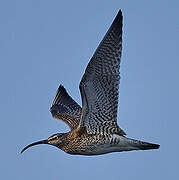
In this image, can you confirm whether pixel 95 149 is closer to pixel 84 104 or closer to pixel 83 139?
pixel 83 139

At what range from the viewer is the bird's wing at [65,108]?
64.0 ft

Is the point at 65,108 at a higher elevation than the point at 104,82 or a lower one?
higher

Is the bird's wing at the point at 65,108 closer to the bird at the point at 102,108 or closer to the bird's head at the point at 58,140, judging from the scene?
the bird's head at the point at 58,140

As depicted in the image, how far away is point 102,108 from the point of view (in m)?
15.3

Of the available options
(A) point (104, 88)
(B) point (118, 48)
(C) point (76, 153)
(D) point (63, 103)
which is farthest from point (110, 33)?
(D) point (63, 103)

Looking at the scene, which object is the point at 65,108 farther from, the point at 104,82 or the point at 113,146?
the point at 104,82

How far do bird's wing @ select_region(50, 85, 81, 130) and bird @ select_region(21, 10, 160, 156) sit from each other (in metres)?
2.51

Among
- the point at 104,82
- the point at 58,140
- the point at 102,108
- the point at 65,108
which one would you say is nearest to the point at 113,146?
the point at 102,108

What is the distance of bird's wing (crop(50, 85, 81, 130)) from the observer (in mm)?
19492

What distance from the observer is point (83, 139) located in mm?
16047

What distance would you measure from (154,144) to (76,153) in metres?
2.63

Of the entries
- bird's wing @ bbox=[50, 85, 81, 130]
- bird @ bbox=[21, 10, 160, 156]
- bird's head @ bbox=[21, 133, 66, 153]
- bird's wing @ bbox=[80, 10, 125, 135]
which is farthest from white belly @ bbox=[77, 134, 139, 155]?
bird's wing @ bbox=[50, 85, 81, 130]

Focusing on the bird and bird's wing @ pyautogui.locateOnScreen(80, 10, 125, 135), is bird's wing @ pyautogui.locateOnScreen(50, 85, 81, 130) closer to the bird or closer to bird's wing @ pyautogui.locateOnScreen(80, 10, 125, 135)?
the bird

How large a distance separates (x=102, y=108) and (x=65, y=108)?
570 cm
